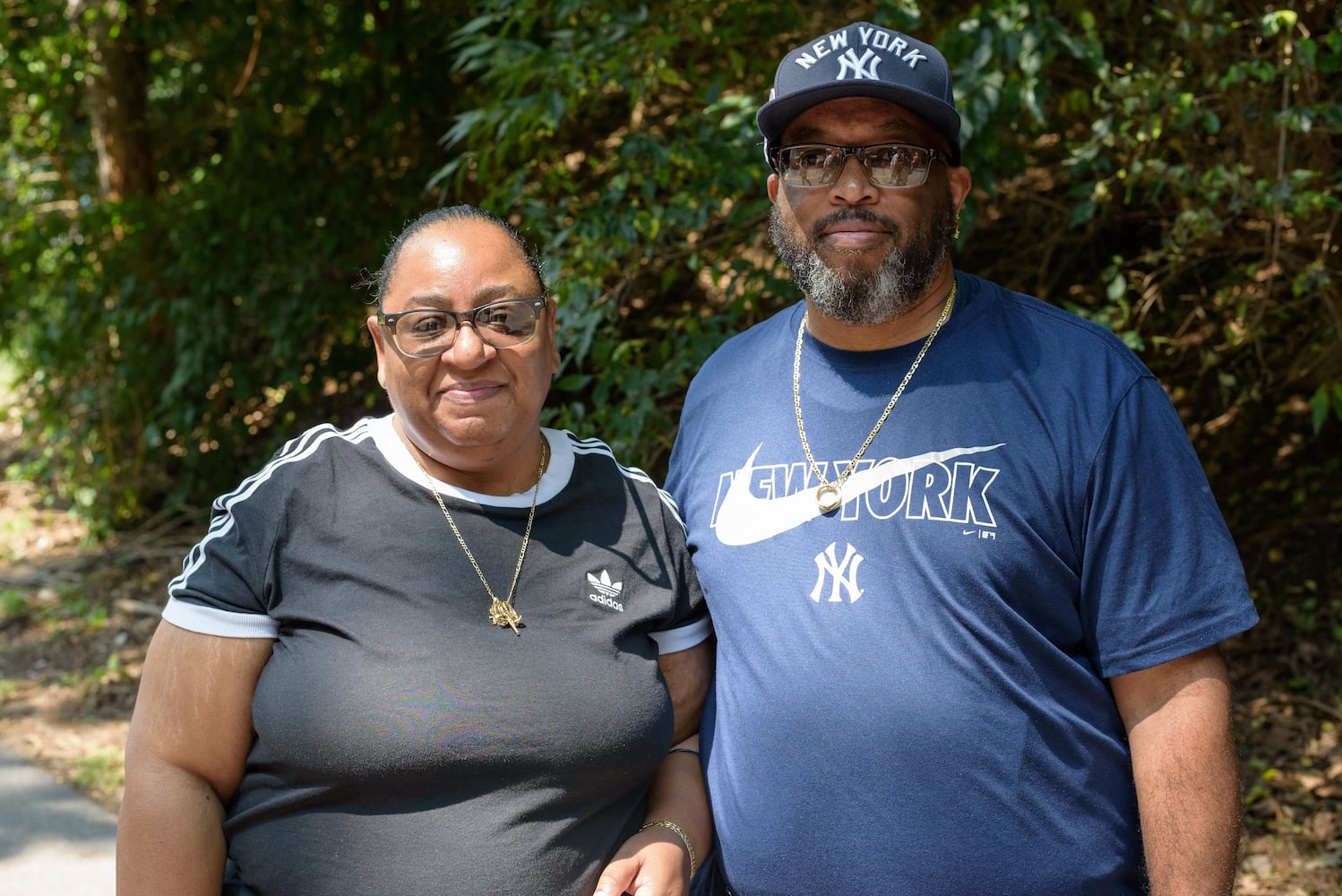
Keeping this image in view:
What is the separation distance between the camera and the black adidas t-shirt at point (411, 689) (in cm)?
208

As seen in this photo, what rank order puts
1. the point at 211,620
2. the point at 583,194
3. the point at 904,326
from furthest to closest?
the point at 583,194 → the point at 904,326 → the point at 211,620

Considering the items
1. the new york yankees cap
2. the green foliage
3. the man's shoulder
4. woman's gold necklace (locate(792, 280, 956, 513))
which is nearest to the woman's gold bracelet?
woman's gold necklace (locate(792, 280, 956, 513))

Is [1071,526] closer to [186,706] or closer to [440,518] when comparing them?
[440,518]

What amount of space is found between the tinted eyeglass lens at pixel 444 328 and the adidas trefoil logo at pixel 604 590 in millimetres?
462

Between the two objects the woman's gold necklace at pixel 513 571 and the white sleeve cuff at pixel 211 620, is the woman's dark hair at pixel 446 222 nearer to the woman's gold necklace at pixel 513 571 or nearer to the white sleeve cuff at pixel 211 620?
the woman's gold necklace at pixel 513 571

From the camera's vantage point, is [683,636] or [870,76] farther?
[683,636]

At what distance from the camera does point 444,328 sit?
7.43 ft

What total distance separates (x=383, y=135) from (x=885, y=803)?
17.1 ft

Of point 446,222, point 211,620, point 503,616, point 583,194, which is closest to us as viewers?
point 211,620

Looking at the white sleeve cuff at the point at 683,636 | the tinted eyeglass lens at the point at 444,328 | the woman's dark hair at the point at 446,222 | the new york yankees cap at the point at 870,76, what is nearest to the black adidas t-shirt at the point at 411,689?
the white sleeve cuff at the point at 683,636

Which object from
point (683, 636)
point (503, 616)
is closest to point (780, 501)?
point (683, 636)

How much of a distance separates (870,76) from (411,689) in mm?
1397

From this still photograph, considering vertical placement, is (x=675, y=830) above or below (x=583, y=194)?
below

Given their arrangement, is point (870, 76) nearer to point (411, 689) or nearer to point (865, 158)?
point (865, 158)
